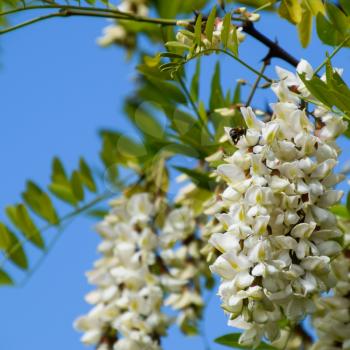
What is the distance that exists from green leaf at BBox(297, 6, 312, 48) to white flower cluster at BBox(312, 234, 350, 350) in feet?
0.91

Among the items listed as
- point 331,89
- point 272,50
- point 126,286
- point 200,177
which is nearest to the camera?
point 331,89

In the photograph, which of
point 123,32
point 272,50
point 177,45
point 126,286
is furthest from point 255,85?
point 123,32

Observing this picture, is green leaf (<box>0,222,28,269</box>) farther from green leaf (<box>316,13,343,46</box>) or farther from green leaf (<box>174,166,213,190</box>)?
green leaf (<box>316,13,343,46</box>)

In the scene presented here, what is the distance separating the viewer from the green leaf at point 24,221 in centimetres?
148

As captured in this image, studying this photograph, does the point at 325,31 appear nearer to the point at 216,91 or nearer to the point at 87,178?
the point at 216,91

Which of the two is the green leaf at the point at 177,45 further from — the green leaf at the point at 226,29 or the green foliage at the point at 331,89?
the green foliage at the point at 331,89

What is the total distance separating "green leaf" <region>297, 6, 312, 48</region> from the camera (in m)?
1.10

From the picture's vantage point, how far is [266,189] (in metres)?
0.93

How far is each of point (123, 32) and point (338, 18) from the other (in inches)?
49.4

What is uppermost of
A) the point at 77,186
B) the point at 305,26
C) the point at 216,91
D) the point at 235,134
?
A: the point at 77,186

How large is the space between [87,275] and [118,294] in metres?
0.11

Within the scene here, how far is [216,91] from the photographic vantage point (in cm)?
134

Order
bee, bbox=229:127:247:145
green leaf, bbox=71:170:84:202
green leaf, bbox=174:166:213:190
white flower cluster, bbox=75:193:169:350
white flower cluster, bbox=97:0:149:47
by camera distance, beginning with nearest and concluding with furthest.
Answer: bee, bbox=229:127:247:145
green leaf, bbox=174:166:213:190
white flower cluster, bbox=75:193:169:350
green leaf, bbox=71:170:84:202
white flower cluster, bbox=97:0:149:47

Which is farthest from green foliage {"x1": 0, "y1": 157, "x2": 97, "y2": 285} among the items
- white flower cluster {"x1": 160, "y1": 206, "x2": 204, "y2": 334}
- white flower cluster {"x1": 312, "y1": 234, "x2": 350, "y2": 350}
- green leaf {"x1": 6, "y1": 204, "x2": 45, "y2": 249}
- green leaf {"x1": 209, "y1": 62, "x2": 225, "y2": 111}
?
white flower cluster {"x1": 312, "y1": 234, "x2": 350, "y2": 350}
